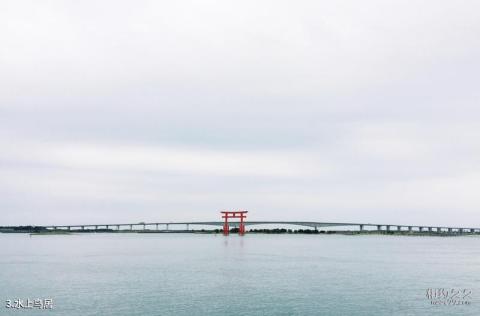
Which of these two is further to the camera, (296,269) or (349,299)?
(296,269)

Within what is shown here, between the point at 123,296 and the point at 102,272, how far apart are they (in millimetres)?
22969

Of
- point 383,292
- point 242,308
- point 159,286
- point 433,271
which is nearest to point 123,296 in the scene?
point 159,286

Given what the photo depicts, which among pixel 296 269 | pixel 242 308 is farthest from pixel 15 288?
pixel 296 269

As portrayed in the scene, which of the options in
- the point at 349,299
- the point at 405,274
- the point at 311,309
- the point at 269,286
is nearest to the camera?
the point at 311,309

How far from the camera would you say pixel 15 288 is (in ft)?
175

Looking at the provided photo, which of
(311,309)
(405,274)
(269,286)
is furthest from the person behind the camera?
(405,274)

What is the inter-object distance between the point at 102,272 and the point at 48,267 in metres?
12.7

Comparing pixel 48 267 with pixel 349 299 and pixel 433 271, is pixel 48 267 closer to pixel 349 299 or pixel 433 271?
pixel 349 299

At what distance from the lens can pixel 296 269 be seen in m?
72.8

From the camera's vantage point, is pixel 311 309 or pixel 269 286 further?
pixel 269 286

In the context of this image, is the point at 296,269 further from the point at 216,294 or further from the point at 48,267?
the point at 48,267

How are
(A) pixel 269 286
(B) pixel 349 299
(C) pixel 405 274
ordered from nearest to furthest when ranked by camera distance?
1. (B) pixel 349 299
2. (A) pixel 269 286
3. (C) pixel 405 274

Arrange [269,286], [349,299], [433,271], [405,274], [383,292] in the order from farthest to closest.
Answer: [433,271] → [405,274] → [269,286] → [383,292] → [349,299]

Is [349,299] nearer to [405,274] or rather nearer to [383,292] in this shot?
[383,292]
